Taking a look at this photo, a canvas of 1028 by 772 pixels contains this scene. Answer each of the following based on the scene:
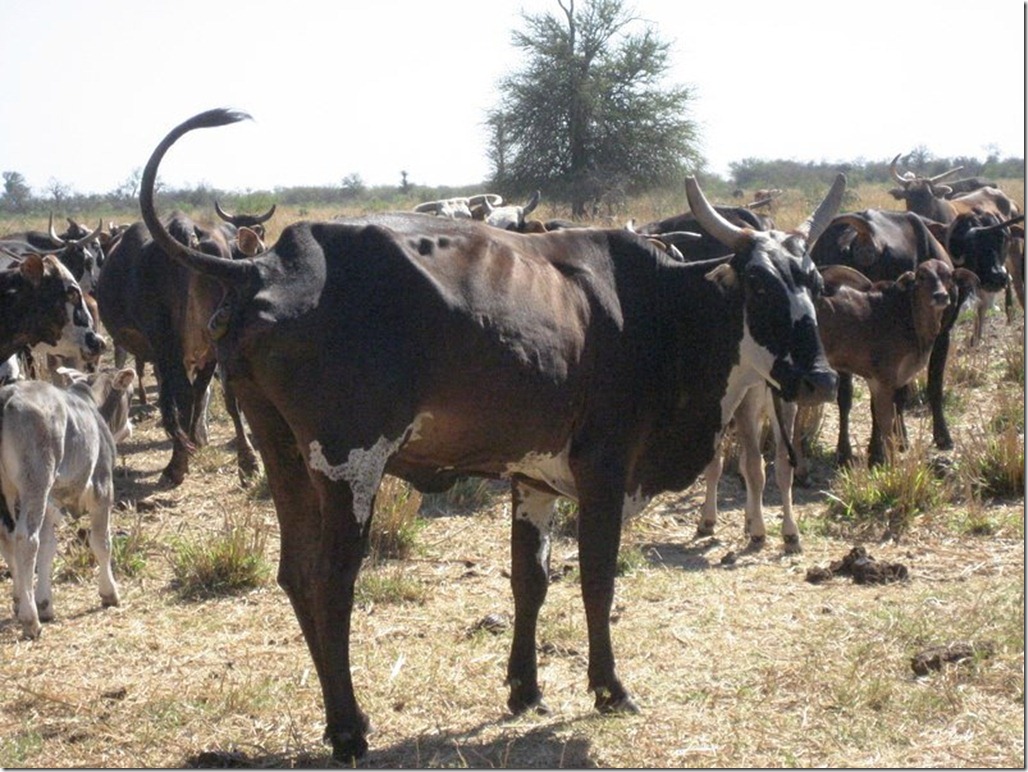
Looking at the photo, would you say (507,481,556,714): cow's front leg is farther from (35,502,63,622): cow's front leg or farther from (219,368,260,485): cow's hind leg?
(219,368,260,485): cow's hind leg

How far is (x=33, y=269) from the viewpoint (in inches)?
429

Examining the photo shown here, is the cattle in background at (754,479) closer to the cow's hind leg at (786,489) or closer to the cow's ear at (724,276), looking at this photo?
the cow's hind leg at (786,489)

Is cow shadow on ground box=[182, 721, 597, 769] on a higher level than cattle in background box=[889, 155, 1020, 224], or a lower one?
lower

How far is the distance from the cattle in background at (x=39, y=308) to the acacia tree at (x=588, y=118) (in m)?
27.7

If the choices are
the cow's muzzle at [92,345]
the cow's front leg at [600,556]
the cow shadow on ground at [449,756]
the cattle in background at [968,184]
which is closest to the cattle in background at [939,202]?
the cattle in background at [968,184]

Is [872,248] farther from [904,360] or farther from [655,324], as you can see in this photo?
[655,324]

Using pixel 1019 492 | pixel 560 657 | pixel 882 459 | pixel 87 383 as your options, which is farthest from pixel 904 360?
pixel 87 383

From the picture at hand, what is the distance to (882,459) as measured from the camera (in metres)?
11.7

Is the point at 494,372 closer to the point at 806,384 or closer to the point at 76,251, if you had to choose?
the point at 806,384

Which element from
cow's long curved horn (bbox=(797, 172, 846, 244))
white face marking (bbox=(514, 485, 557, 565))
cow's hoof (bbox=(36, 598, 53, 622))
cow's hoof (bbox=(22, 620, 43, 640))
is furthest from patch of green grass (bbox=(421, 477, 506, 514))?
cow's long curved horn (bbox=(797, 172, 846, 244))

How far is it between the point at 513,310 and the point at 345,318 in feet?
2.54

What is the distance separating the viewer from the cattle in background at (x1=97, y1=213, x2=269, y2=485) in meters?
12.2

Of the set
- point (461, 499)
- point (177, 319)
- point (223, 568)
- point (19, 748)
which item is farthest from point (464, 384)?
point (177, 319)

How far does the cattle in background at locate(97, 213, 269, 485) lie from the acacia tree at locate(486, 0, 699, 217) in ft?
84.4
